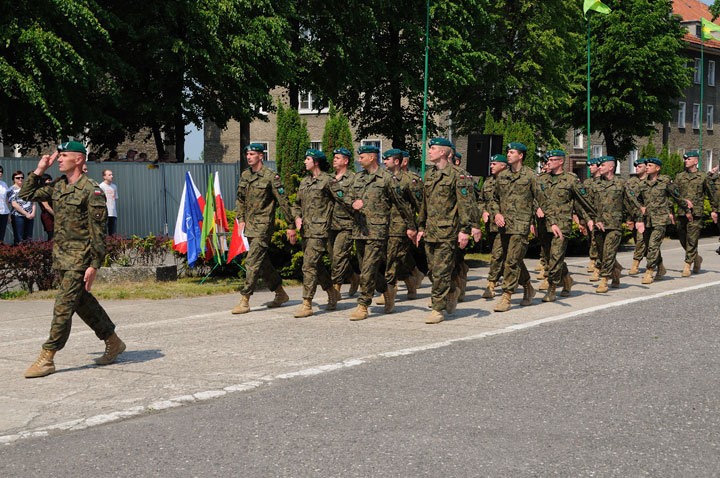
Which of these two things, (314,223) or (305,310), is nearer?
(305,310)

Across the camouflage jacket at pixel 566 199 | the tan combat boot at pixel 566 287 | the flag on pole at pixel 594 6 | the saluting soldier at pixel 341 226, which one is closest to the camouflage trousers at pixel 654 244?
the camouflage jacket at pixel 566 199

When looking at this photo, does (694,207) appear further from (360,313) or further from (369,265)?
(360,313)

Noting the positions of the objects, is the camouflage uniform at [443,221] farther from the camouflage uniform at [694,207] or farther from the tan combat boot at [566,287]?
the camouflage uniform at [694,207]

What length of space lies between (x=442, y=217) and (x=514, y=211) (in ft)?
5.07

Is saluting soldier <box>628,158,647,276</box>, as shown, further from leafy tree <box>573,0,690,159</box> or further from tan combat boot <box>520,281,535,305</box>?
leafy tree <box>573,0,690,159</box>

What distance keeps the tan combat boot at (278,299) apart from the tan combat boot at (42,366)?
4.32m

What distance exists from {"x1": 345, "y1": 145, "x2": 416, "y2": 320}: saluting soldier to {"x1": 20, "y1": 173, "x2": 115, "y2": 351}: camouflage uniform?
3.77 meters

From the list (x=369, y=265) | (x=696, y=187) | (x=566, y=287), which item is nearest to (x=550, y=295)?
(x=566, y=287)

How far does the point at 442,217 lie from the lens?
10172mm

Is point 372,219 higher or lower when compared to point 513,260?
higher

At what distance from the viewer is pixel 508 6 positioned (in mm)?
37844

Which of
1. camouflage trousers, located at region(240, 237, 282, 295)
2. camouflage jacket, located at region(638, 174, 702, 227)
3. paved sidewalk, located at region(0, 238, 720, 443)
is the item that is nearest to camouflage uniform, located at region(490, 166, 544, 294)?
paved sidewalk, located at region(0, 238, 720, 443)

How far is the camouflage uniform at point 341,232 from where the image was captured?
10.8 meters

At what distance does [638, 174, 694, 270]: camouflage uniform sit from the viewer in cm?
1533
